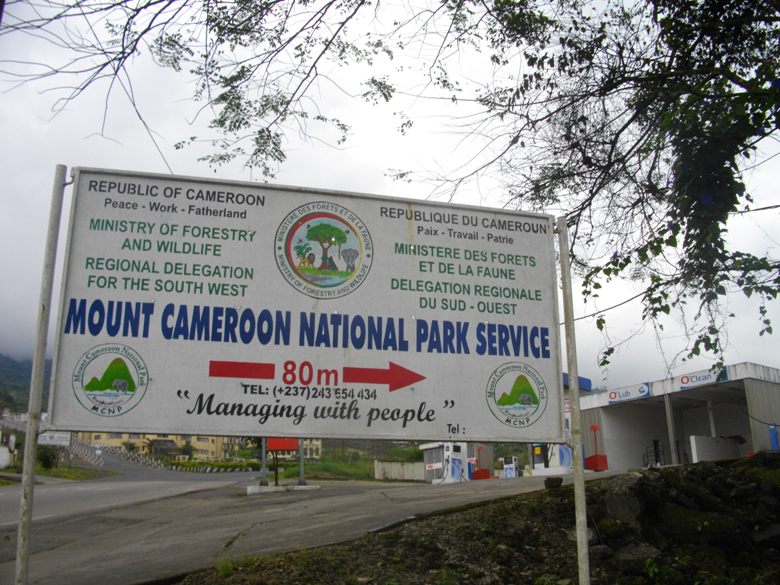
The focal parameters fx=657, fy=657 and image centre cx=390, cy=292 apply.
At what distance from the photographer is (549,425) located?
401 cm

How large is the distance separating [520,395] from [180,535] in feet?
17.2

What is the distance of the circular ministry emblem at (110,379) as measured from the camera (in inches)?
140

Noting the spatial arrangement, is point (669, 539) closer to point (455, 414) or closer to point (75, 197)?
point (455, 414)

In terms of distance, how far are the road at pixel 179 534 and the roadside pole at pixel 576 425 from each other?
234cm

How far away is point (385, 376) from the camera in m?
3.87

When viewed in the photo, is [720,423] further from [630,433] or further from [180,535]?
[180,535]

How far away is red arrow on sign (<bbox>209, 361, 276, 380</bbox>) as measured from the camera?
3.71m

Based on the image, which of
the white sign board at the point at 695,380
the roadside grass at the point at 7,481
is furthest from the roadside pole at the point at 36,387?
the roadside grass at the point at 7,481

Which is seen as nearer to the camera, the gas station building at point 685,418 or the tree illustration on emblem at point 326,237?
the tree illustration on emblem at point 326,237

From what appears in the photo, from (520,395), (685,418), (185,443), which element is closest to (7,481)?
(685,418)

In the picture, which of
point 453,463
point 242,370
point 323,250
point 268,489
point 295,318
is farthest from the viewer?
point 453,463

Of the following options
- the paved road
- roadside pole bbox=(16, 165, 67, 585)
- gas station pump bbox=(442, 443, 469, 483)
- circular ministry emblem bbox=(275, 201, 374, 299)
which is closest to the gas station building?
gas station pump bbox=(442, 443, 469, 483)

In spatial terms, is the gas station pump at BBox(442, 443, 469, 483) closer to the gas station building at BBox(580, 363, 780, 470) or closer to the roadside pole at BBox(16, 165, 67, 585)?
the gas station building at BBox(580, 363, 780, 470)

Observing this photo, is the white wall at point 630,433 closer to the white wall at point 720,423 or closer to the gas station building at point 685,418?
the gas station building at point 685,418
